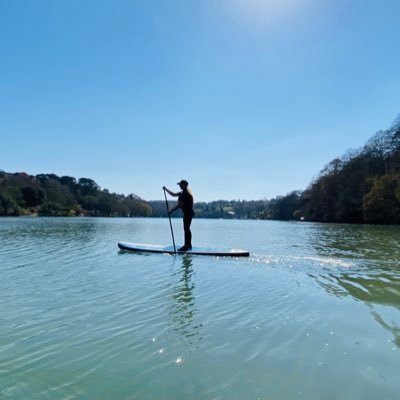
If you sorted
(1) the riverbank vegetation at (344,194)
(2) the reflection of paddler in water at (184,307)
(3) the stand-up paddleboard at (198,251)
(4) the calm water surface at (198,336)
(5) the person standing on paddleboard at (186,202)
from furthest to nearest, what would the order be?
(1) the riverbank vegetation at (344,194), (5) the person standing on paddleboard at (186,202), (3) the stand-up paddleboard at (198,251), (2) the reflection of paddler in water at (184,307), (4) the calm water surface at (198,336)

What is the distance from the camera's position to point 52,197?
6043 inches

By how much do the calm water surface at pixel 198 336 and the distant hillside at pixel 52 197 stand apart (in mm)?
122221

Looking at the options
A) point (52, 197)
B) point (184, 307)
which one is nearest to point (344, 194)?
point (184, 307)

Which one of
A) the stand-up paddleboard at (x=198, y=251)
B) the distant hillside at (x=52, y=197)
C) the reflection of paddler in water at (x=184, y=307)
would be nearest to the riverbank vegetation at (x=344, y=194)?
the distant hillside at (x=52, y=197)

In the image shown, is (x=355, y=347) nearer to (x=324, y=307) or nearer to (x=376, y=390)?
(x=376, y=390)

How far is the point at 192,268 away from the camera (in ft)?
38.7

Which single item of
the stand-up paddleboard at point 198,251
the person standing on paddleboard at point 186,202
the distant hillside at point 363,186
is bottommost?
the stand-up paddleboard at point 198,251

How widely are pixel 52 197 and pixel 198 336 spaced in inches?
6337

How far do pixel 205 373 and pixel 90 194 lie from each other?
195 meters

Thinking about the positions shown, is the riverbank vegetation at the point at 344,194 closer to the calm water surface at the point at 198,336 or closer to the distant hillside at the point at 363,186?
the distant hillside at the point at 363,186

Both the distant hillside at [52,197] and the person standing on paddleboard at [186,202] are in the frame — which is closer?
the person standing on paddleboard at [186,202]

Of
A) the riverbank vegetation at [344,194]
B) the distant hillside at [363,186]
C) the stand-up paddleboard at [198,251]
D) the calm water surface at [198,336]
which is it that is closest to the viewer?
the calm water surface at [198,336]

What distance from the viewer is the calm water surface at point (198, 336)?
12.2ft

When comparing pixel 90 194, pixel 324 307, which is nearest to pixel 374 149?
pixel 324 307
